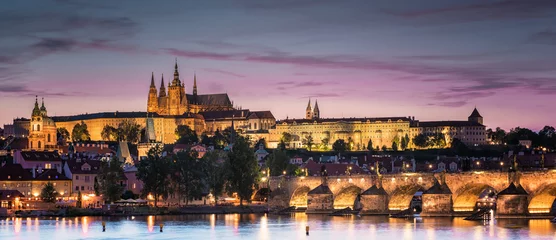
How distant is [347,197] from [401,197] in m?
7.44

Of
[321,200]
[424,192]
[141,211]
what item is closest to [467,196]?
[424,192]

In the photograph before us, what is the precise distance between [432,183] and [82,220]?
26664 millimetres

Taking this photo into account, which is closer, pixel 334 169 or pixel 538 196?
pixel 538 196

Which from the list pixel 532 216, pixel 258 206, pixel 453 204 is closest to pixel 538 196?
pixel 532 216

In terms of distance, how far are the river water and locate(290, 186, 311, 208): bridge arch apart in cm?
674

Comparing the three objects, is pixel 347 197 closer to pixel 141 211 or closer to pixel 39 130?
pixel 141 211

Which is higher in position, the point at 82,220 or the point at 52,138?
the point at 52,138

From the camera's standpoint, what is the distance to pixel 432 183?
76500 millimetres

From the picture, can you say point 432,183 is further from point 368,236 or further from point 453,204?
point 368,236

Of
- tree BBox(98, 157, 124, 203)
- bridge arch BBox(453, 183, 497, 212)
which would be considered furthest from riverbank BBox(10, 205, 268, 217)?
bridge arch BBox(453, 183, 497, 212)

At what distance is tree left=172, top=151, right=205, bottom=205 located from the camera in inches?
3770

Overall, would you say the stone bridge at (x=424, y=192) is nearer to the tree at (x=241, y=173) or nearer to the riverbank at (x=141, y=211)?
the tree at (x=241, y=173)

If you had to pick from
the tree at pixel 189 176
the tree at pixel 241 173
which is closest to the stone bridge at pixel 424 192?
the tree at pixel 241 173

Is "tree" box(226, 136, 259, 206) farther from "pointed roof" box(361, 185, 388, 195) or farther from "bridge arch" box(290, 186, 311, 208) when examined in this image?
"pointed roof" box(361, 185, 388, 195)
